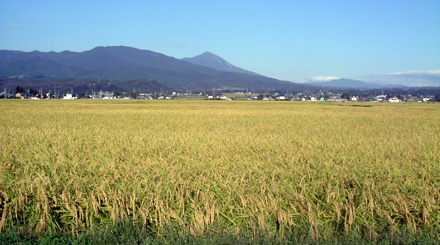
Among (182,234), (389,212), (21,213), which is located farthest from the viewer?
(21,213)

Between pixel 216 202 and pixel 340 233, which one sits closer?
pixel 340 233

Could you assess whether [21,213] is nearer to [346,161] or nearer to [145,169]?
[145,169]

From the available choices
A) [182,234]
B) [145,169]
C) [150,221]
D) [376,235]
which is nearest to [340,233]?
[376,235]

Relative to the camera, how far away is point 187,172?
20.7ft

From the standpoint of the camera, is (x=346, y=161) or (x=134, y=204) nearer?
(x=134, y=204)

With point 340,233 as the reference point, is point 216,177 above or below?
above

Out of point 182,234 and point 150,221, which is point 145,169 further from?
point 182,234

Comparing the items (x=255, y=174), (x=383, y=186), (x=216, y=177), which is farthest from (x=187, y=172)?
(x=383, y=186)

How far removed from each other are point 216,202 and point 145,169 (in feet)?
5.79

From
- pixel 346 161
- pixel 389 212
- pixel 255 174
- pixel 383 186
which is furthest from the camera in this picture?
pixel 346 161

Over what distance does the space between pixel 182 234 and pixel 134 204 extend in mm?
876

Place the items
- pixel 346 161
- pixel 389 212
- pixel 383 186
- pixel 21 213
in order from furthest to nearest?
pixel 346 161, pixel 383 186, pixel 21 213, pixel 389 212

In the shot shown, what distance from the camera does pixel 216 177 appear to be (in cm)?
591

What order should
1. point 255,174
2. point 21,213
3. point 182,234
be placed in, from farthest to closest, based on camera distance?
point 255,174
point 21,213
point 182,234
